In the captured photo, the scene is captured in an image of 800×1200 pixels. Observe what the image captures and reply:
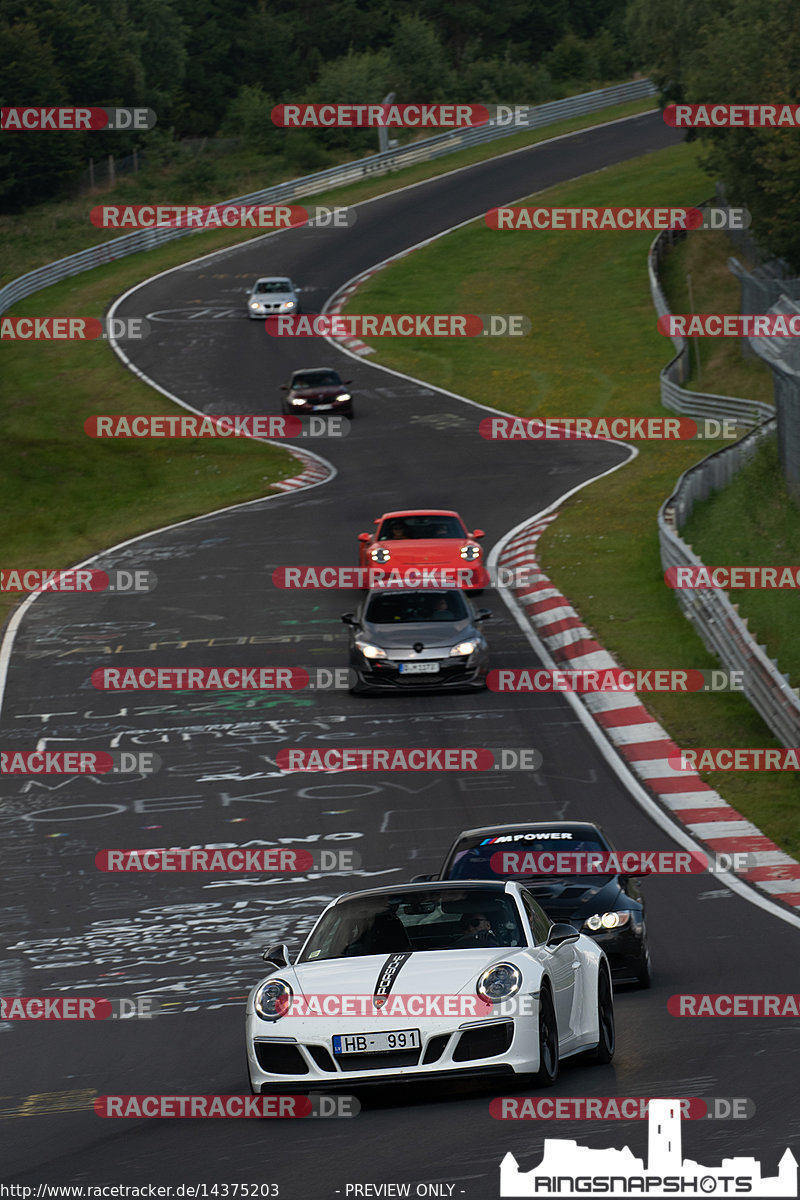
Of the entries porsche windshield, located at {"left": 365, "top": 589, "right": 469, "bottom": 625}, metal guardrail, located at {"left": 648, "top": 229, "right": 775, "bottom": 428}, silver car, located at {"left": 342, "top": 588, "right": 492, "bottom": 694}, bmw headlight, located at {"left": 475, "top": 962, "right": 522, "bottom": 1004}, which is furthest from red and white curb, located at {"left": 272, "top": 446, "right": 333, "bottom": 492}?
bmw headlight, located at {"left": 475, "top": 962, "right": 522, "bottom": 1004}

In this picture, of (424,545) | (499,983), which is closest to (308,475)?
(424,545)

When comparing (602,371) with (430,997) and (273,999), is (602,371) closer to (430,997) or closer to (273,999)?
(273,999)

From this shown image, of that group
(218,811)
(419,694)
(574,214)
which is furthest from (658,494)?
(574,214)

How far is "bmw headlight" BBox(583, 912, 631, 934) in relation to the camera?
12.1m

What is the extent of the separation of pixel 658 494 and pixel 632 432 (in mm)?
8271

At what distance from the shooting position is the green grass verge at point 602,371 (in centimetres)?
2205

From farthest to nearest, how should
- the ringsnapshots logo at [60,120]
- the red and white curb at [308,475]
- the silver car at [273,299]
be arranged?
1. the ringsnapshots logo at [60,120]
2. the silver car at [273,299]
3. the red and white curb at [308,475]

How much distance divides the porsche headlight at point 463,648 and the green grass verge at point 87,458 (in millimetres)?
9802

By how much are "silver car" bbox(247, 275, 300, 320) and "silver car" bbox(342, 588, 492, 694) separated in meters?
36.0

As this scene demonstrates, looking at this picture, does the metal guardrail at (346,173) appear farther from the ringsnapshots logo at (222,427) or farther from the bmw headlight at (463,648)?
the bmw headlight at (463,648)

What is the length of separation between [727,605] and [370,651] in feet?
15.3

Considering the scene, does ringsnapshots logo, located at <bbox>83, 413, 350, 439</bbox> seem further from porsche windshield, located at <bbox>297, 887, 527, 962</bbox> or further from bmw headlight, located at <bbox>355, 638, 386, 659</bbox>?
porsche windshield, located at <bbox>297, 887, 527, 962</bbox>

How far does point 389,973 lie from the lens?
904cm

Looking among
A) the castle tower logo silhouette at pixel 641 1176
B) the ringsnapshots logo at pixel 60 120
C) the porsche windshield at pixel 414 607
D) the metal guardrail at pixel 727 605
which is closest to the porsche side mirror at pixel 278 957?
the castle tower logo silhouette at pixel 641 1176
